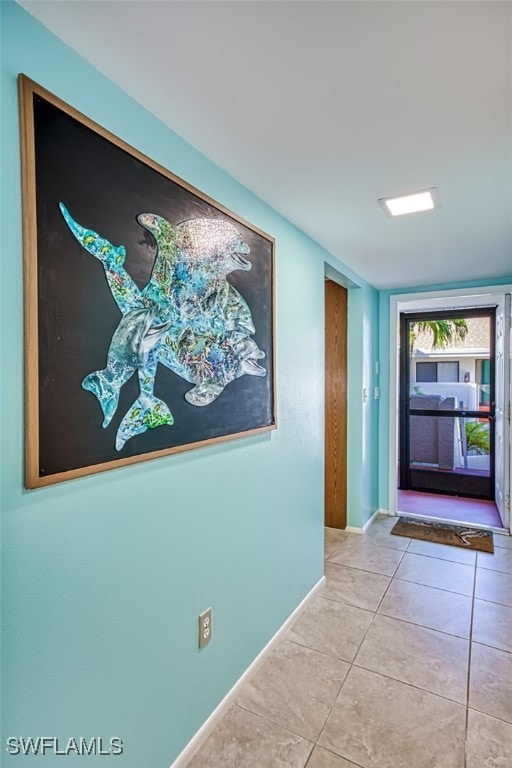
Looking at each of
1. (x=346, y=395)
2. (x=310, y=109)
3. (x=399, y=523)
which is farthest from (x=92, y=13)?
(x=399, y=523)

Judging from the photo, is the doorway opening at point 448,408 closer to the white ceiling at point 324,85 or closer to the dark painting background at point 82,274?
the white ceiling at point 324,85

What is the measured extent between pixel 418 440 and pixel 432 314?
1.50m

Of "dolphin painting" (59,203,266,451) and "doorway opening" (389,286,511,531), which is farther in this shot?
"doorway opening" (389,286,511,531)

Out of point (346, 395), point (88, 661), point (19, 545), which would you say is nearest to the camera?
point (19, 545)

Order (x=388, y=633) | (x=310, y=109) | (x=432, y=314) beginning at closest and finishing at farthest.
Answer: (x=310, y=109), (x=388, y=633), (x=432, y=314)

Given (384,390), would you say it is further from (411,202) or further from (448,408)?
(411,202)

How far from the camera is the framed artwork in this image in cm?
94

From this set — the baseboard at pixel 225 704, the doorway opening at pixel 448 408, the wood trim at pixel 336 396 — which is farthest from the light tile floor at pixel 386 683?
the doorway opening at pixel 448 408

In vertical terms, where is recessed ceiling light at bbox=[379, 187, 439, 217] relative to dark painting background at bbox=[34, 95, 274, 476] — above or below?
above

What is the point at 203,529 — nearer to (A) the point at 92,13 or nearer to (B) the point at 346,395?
A: (A) the point at 92,13

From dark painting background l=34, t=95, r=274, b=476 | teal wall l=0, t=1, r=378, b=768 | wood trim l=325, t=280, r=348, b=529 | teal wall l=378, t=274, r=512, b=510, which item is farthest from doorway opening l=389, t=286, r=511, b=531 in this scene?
dark painting background l=34, t=95, r=274, b=476

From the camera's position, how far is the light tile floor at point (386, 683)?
1468mm

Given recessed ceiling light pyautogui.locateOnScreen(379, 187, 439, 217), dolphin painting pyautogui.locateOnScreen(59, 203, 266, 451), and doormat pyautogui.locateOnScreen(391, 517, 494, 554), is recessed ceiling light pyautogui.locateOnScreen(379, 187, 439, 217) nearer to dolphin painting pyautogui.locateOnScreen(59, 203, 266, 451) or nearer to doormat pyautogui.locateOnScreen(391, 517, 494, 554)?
dolphin painting pyautogui.locateOnScreen(59, 203, 266, 451)

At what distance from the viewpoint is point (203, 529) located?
1.50 m
